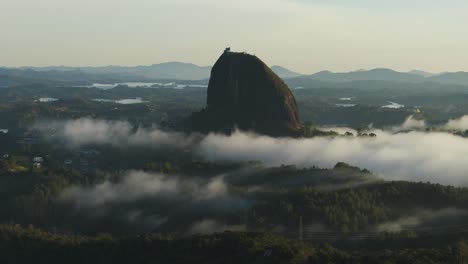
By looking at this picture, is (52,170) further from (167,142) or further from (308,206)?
(308,206)

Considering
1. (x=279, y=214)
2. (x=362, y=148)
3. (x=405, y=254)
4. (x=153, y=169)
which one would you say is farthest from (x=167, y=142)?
(x=405, y=254)

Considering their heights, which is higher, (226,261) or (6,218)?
(226,261)

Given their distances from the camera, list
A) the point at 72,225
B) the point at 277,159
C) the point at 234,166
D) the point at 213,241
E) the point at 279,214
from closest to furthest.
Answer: the point at 213,241, the point at 279,214, the point at 72,225, the point at 234,166, the point at 277,159

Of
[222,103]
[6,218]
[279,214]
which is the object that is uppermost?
[222,103]

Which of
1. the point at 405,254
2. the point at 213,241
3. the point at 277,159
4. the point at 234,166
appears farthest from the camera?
the point at 277,159

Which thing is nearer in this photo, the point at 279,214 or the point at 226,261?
the point at 226,261

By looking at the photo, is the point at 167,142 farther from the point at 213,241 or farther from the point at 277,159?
the point at 213,241

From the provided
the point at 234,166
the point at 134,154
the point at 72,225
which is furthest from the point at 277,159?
the point at 72,225
